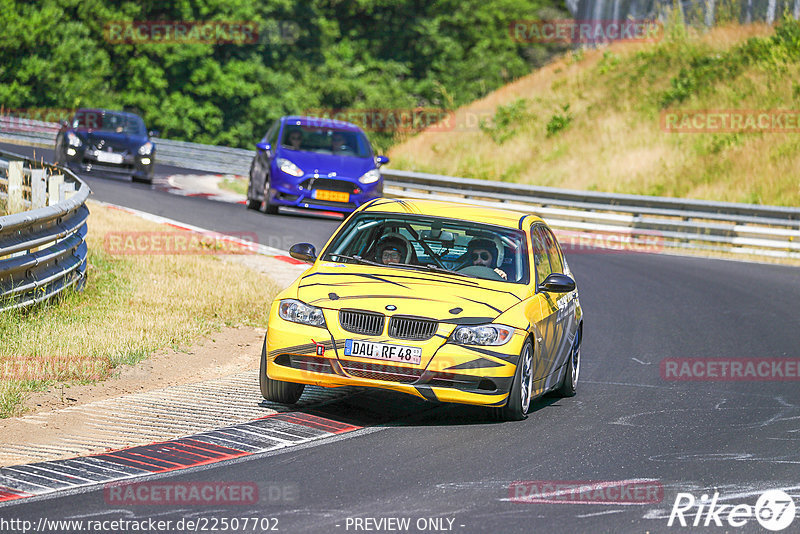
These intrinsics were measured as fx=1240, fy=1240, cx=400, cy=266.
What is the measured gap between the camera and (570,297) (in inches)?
398

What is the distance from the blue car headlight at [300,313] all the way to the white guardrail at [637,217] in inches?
641

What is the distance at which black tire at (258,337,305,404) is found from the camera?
8.54 meters

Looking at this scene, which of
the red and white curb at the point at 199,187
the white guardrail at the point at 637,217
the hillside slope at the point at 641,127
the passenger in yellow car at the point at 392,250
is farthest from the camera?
the hillside slope at the point at 641,127

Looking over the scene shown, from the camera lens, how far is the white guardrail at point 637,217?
952 inches

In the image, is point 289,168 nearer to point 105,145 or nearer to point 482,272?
point 105,145

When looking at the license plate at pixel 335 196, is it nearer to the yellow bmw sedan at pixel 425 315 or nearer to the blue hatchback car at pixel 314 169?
the blue hatchback car at pixel 314 169

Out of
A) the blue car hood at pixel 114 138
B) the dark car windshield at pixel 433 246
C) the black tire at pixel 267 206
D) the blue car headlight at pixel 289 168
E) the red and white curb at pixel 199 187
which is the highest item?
the dark car windshield at pixel 433 246

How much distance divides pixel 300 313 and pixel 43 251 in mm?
3977

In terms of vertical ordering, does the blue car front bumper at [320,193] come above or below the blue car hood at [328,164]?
below

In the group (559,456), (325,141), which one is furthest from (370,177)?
(559,456)

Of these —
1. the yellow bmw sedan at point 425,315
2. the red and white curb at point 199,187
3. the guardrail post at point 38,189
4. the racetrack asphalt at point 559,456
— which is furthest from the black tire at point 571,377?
the red and white curb at point 199,187

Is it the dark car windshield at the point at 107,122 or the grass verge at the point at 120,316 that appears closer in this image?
the grass verge at the point at 120,316

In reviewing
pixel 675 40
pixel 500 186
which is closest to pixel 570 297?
pixel 500 186

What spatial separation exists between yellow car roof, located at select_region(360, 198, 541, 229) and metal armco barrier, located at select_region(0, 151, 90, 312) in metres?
3.08
